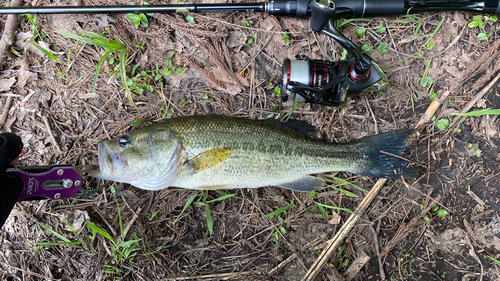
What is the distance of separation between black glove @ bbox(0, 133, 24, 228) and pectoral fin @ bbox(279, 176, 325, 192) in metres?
2.56

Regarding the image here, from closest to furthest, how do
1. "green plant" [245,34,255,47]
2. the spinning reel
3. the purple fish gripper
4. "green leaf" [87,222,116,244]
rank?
the purple fish gripper → the spinning reel → "green leaf" [87,222,116,244] → "green plant" [245,34,255,47]

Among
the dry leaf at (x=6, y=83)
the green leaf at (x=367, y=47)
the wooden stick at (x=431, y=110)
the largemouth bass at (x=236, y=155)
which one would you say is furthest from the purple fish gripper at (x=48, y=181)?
the wooden stick at (x=431, y=110)

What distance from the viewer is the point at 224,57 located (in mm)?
3516

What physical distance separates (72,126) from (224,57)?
1.99 meters

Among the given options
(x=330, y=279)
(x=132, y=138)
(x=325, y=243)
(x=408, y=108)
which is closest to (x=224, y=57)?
(x=132, y=138)

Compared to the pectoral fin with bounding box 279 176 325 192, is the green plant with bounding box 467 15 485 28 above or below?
above

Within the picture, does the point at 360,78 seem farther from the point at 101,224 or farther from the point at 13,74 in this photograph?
the point at 13,74

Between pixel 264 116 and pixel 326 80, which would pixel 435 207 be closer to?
pixel 326 80

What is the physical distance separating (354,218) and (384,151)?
86 centimetres

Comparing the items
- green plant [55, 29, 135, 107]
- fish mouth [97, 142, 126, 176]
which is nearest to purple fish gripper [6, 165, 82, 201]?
fish mouth [97, 142, 126, 176]

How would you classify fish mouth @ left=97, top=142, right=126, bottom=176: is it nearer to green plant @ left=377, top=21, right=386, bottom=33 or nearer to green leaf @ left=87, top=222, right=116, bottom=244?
green leaf @ left=87, top=222, right=116, bottom=244

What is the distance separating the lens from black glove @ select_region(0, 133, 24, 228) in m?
2.65

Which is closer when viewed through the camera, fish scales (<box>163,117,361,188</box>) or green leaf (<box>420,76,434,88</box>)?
fish scales (<box>163,117,361,188</box>)

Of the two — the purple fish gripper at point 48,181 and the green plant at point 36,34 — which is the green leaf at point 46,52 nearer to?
the green plant at point 36,34
